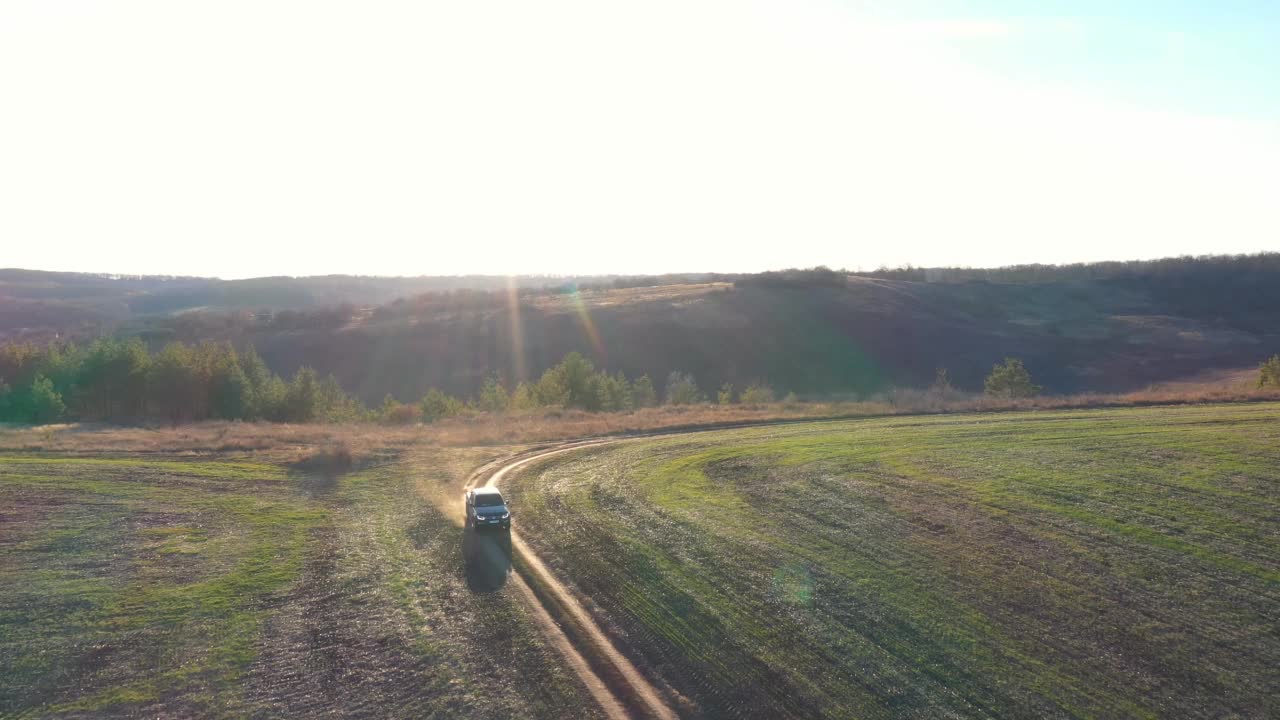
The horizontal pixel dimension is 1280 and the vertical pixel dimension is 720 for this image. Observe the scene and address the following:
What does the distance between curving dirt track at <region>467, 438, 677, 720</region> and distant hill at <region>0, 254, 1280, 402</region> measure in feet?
316

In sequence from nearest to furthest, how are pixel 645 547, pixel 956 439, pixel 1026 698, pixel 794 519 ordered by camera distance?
pixel 1026 698 < pixel 645 547 < pixel 794 519 < pixel 956 439

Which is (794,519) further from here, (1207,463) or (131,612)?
(131,612)

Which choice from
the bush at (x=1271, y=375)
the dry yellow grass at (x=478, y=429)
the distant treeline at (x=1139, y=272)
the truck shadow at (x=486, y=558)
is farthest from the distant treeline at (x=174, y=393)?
the distant treeline at (x=1139, y=272)

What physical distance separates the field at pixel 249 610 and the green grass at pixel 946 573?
315 cm

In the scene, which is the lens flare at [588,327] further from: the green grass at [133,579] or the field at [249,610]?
the field at [249,610]

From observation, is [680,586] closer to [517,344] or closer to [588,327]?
[517,344]

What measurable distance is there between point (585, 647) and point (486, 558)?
7992mm

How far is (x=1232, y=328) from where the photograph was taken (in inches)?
5389

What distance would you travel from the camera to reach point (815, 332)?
13550cm

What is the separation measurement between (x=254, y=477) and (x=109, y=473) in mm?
5400

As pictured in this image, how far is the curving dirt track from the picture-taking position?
49.6 ft

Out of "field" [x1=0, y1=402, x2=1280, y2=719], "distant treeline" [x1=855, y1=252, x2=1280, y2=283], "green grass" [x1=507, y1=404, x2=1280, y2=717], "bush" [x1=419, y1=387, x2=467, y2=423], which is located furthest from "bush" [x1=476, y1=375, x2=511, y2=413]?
"distant treeline" [x1=855, y1=252, x2=1280, y2=283]

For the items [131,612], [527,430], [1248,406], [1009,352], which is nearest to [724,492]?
[131,612]

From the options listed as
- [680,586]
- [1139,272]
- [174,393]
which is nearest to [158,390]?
[174,393]
